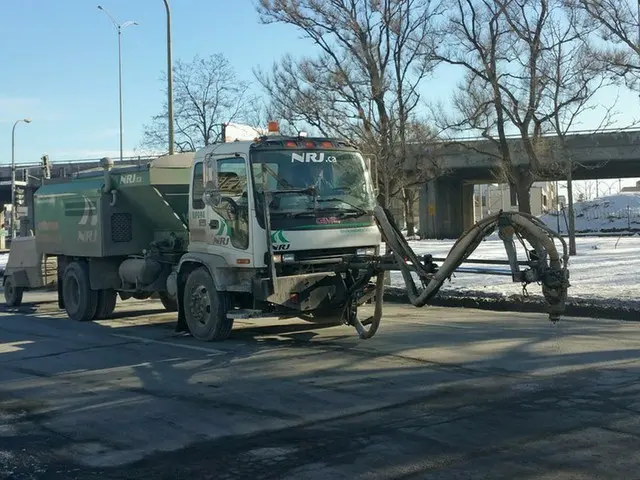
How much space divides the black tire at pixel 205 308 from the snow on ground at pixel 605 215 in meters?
47.7

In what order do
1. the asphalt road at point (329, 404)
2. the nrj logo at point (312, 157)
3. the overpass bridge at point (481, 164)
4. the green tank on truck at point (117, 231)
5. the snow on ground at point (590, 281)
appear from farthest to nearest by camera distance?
the overpass bridge at point (481, 164)
the snow on ground at point (590, 281)
the green tank on truck at point (117, 231)
the nrj logo at point (312, 157)
the asphalt road at point (329, 404)

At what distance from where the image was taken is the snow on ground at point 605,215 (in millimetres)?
61406

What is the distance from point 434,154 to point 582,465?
27578mm

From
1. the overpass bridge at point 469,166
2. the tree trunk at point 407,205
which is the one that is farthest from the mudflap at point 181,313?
the tree trunk at point 407,205

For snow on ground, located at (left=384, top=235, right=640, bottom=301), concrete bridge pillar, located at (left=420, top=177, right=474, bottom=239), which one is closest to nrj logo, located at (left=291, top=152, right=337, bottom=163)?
snow on ground, located at (left=384, top=235, right=640, bottom=301)

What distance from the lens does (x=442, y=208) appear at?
56.8m

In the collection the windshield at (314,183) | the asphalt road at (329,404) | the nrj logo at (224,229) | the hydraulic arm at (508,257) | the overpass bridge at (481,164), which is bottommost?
the asphalt road at (329,404)

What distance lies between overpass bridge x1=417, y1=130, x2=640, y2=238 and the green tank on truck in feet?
51.9

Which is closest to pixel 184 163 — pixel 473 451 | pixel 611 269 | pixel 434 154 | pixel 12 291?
pixel 12 291

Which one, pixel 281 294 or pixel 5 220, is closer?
pixel 281 294

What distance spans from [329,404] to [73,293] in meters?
8.72

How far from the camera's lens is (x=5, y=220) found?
297 ft

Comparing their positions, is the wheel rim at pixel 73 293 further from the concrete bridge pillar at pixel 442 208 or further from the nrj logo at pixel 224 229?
the concrete bridge pillar at pixel 442 208

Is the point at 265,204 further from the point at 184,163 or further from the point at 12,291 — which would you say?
the point at 12,291
